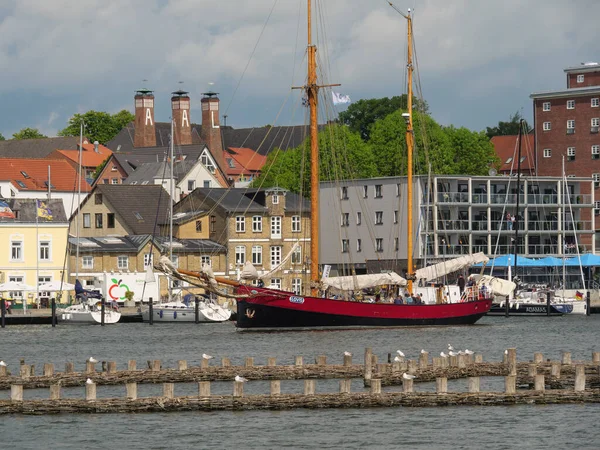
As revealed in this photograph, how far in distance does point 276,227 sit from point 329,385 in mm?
79488

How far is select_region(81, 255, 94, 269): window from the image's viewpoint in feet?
385

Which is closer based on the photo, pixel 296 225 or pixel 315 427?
pixel 315 427

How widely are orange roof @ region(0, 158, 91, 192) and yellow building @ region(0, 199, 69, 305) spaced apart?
150 feet

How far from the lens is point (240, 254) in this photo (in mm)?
124250

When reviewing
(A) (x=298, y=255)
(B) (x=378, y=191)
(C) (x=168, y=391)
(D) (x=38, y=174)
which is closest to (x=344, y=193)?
(B) (x=378, y=191)

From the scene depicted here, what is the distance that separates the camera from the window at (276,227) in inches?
4966

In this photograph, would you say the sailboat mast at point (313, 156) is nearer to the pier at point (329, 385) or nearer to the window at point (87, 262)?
the pier at point (329, 385)

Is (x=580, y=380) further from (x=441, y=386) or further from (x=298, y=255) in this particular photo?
(x=298, y=255)

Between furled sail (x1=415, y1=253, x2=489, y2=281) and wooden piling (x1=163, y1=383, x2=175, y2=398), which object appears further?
furled sail (x1=415, y1=253, x2=489, y2=281)

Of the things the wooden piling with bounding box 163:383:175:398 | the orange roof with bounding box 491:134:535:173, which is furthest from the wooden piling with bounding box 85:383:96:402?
the orange roof with bounding box 491:134:535:173

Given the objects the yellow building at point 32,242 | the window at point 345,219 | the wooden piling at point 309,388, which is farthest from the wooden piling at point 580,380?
the window at point 345,219

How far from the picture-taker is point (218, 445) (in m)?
36.3

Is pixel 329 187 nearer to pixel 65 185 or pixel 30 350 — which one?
pixel 65 185

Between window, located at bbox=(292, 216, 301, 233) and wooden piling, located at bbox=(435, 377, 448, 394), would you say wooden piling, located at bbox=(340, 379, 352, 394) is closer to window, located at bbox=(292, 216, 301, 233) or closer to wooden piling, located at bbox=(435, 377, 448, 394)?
wooden piling, located at bbox=(435, 377, 448, 394)
